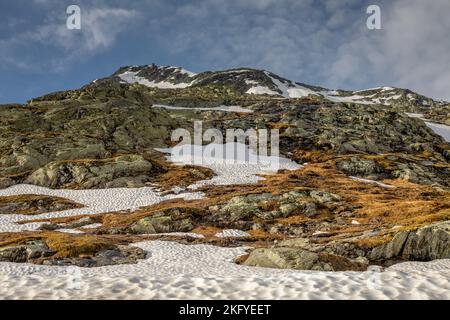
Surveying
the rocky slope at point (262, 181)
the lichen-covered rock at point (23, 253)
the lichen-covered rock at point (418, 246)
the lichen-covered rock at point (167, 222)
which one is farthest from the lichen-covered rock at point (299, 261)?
the lichen-covered rock at point (167, 222)

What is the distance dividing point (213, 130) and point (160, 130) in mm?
13766

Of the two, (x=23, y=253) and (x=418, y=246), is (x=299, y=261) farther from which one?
(x=23, y=253)

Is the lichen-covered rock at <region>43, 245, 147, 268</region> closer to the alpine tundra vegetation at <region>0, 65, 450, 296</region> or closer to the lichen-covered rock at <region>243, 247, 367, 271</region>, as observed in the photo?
the alpine tundra vegetation at <region>0, 65, 450, 296</region>

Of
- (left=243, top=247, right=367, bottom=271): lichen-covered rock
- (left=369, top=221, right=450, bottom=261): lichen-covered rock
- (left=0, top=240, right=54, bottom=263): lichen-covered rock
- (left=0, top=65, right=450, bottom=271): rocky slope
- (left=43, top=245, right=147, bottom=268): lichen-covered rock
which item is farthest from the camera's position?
(left=0, top=65, right=450, bottom=271): rocky slope

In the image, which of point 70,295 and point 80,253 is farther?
point 80,253

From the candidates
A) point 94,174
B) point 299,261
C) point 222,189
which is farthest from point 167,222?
point 94,174

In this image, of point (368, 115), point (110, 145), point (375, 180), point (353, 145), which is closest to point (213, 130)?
point (110, 145)

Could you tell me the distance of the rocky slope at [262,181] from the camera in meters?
28.8

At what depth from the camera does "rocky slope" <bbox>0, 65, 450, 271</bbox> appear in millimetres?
28812

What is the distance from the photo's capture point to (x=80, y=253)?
28.9m

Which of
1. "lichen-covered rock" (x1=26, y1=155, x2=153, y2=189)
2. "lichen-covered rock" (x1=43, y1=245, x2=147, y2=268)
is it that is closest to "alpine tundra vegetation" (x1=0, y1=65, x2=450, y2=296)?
"lichen-covered rock" (x1=43, y1=245, x2=147, y2=268)

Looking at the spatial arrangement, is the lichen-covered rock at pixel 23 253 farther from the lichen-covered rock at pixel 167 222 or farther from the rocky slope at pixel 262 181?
the lichen-covered rock at pixel 167 222

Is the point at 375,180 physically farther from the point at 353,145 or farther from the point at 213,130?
the point at 213,130

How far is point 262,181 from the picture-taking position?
64750mm
